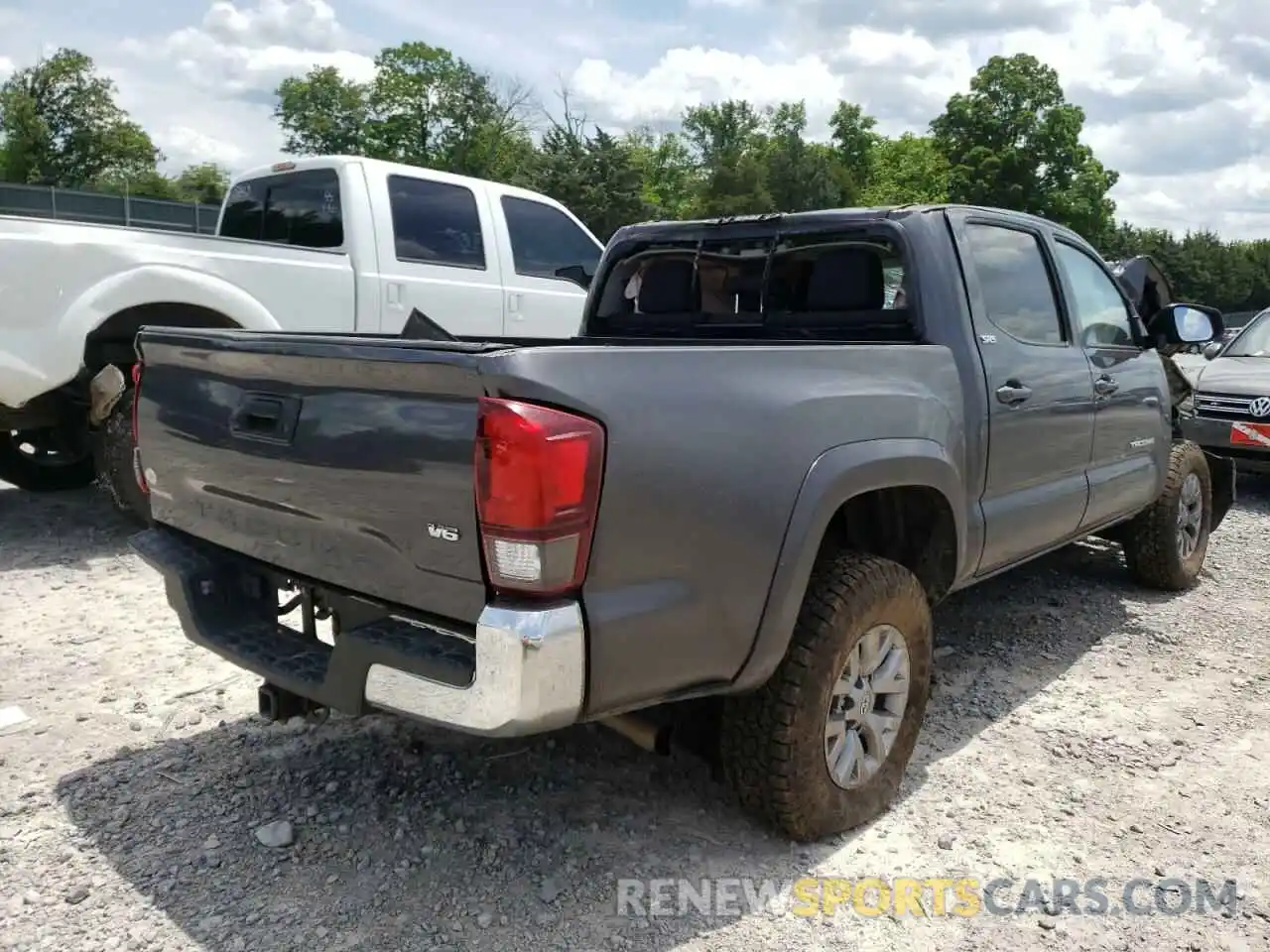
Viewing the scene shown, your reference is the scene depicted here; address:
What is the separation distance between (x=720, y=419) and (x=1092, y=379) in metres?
2.57

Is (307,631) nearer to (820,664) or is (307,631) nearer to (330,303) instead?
(820,664)

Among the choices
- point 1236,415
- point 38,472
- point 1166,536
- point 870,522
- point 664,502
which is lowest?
point 38,472

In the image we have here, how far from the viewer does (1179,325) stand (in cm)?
507

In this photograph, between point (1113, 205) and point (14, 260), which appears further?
point (1113, 205)

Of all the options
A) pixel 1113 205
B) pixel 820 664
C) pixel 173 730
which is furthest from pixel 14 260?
pixel 1113 205

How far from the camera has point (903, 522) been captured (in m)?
3.42

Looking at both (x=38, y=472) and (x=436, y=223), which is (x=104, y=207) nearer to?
(x=38, y=472)

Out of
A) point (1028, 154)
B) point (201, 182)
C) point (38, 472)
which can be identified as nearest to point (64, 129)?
point (201, 182)

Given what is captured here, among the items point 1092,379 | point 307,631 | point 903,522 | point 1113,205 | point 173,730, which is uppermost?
point 1113,205

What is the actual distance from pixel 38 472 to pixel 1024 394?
20.2 feet

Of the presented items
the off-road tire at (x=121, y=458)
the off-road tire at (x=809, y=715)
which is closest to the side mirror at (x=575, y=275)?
the off-road tire at (x=121, y=458)

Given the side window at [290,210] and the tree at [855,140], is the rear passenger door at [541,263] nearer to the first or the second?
the side window at [290,210]

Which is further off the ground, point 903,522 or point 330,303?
point 330,303

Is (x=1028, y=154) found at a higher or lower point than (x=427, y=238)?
higher
